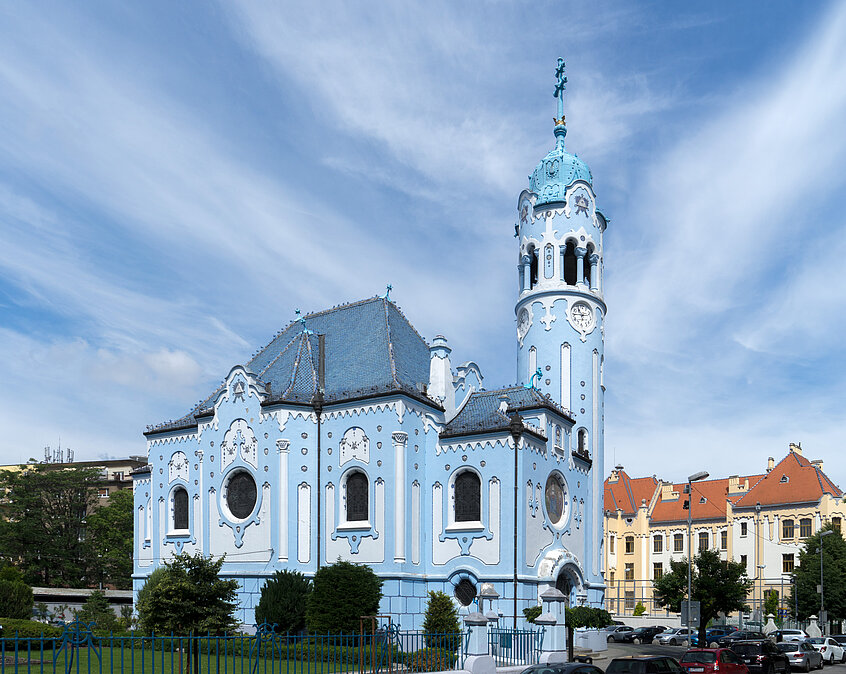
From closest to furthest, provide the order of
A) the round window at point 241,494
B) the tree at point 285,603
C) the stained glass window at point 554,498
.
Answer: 1. the tree at point 285,603
2. the stained glass window at point 554,498
3. the round window at point 241,494

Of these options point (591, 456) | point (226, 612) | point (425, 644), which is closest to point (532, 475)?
point (591, 456)

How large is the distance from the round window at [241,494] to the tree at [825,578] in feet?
134

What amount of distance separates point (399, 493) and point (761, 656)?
16.1 meters

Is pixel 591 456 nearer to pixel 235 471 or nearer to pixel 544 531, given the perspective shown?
pixel 544 531

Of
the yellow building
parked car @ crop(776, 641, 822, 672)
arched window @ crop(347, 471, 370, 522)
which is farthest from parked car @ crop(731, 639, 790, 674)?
the yellow building

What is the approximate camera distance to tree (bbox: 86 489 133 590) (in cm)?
6356

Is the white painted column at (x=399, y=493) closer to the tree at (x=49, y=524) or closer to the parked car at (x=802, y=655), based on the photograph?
the parked car at (x=802, y=655)

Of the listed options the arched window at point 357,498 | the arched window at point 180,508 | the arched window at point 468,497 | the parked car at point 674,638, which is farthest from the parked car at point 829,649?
the arched window at point 180,508

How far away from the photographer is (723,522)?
258 feet

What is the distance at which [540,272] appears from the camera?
47719 mm

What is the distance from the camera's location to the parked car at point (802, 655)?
34.3 meters

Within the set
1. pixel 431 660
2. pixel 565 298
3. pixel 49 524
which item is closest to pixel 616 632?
pixel 565 298

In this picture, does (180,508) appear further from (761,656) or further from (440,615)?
(761,656)

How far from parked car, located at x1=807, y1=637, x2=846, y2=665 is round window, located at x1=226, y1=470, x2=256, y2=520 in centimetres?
2677
